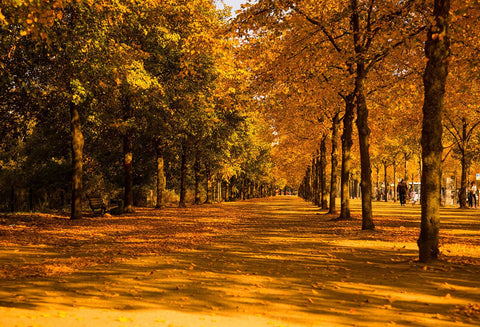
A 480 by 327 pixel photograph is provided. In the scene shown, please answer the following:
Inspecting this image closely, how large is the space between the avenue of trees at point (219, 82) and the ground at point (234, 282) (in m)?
2.04

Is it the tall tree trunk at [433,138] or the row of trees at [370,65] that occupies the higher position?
the row of trees at [370,65]

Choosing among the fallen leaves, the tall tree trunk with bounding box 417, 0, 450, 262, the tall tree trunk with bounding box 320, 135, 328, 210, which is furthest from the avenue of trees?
the fallen leaves

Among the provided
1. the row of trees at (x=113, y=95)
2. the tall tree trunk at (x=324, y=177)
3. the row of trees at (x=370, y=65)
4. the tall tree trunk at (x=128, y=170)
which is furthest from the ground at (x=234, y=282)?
the tall tree trunk at (x=324, y=177)

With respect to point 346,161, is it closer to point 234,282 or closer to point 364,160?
point 364,160

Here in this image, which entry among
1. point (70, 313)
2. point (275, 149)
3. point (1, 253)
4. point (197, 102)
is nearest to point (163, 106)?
point (197, 102)

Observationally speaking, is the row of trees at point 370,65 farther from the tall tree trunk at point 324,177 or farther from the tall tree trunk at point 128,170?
the tall tree trunk at point 128,170

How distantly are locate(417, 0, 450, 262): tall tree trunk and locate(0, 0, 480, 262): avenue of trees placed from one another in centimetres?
3

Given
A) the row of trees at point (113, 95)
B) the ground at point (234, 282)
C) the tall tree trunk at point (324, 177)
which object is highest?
the row of trees at point (113, 95)

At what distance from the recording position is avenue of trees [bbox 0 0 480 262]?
12344 millimetres

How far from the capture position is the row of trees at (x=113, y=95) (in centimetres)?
1602

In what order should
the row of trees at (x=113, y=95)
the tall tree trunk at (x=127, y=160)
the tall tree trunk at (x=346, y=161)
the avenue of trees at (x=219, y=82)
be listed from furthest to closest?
the tall tree trunk at (x=127, y=160) < the tall tree trunk at (x=346, y=161) < the row of trees at (x=113, y=95) < the avenue of trees at (x=219, y=82)

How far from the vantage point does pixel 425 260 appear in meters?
9.44

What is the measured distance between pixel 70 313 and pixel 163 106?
18.8 meters

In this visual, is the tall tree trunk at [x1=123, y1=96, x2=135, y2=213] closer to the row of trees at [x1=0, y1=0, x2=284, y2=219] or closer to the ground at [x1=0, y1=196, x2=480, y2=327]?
the row of trees at [x1=0, y1=0, x2=284, y2=219]
